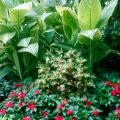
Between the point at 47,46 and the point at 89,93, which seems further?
the point at 47,46

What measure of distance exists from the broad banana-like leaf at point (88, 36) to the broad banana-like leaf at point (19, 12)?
823 millimetres

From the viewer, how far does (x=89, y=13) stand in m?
4.87

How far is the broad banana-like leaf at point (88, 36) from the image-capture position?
4.65 meters

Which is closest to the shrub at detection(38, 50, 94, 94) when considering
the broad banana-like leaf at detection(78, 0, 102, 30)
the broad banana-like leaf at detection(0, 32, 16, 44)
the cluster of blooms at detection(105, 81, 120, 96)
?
the cluster of blooms at detection(105, 81, 120, 96)

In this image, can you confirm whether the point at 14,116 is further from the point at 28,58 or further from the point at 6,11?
the point at 6,11

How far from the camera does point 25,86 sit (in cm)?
491

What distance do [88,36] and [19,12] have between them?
1.06 m

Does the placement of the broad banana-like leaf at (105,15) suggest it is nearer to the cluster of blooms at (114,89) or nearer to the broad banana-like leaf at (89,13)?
the broad banana-like leaf at (89,13)

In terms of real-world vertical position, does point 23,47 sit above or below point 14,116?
above

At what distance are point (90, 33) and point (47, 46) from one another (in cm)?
104

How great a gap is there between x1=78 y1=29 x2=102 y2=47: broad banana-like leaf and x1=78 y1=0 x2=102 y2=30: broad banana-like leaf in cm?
18

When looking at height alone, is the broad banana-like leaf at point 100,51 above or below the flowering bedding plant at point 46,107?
above

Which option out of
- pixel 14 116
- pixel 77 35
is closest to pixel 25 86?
pixel 14 116

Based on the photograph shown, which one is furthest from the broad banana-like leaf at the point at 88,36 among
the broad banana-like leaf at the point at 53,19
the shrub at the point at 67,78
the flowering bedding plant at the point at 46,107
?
the flowering bedding plant at the point at 46,107
